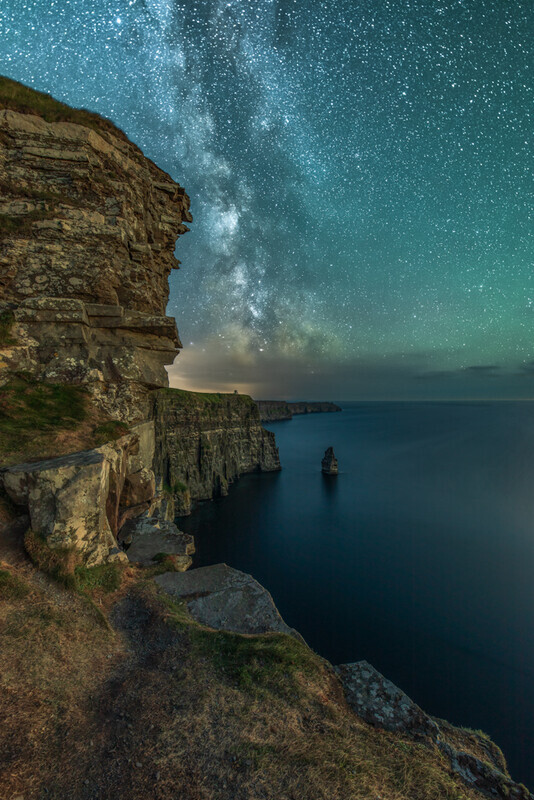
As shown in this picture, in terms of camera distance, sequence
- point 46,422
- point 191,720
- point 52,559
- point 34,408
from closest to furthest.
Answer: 1. point 191,720
2. point 52,559
3. point 46,422
4. point 34,408

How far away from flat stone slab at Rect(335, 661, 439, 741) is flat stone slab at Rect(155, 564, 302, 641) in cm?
106

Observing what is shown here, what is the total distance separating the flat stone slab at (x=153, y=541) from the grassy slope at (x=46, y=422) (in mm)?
2628

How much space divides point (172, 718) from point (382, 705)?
9.55 feet

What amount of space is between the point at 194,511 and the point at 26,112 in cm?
4614

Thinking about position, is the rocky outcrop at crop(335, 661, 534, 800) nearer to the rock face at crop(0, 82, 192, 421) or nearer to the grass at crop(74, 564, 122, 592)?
the grass at crop(74, 564, 122, 592)

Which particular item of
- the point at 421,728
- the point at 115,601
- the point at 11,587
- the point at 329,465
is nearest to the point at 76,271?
the point at 11,587

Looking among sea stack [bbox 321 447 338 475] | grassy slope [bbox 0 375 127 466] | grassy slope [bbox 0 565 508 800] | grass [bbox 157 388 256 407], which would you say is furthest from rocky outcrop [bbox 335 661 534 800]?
sea stack [bbox 321 447 338 475]

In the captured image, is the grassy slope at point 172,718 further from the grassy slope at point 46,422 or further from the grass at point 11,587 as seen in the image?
the grassy slope at point 46,422

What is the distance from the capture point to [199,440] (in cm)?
5206

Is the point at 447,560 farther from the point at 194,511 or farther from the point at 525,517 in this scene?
the point at 194,511

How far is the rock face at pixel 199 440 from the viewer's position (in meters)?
47.6

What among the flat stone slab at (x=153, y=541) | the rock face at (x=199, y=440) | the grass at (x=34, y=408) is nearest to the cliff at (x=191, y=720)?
the flat stone slab at (x=153, y=541)

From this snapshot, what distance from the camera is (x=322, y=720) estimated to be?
3.94 m

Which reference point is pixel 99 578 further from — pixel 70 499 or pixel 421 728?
pixel 421 728
